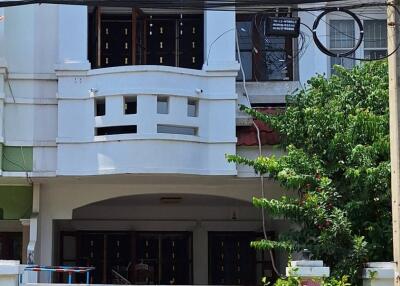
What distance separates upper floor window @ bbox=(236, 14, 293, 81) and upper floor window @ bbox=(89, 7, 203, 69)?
0.86 m

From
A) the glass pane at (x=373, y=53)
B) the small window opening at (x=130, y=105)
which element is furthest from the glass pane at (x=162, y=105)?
the glass pane at (x=373, y=53)

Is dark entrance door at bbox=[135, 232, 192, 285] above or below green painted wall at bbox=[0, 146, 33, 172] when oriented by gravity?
below

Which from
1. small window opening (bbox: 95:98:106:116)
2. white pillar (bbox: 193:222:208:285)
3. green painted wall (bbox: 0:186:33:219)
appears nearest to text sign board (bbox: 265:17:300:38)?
small window opening (bbox: 95:98:106:116)

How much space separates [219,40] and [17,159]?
13.2 ft

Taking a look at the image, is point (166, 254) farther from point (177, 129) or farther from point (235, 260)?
point (177, 129)

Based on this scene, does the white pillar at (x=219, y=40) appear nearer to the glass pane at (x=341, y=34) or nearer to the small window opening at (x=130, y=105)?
the small window opening at (x=130, y=105)

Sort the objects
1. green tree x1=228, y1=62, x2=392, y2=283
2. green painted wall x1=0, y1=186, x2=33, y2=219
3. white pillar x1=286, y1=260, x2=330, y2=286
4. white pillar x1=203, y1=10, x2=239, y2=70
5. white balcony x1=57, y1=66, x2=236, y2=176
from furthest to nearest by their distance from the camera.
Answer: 1. green painted wall x1=0, y1=186, x2=33, y2=219
2. white pillar x1=203, y1=10, x2=239, y2=70
3. white balcony x1=57, y1=66, x2=236, y2=176
4. green tree x1=228, y1=62, x2=392, y2=283
5. white pillar x1=286, y1=260, x2=330, y2=286

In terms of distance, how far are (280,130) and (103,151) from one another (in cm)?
294

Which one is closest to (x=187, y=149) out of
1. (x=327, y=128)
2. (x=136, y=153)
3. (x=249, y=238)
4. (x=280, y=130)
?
(x=136, y=153)

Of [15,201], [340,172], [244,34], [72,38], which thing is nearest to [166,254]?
[15,201]

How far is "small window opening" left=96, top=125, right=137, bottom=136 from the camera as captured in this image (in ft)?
40.3

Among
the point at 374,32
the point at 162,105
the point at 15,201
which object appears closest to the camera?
the point at 162,105

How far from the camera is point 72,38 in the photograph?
12727 mm

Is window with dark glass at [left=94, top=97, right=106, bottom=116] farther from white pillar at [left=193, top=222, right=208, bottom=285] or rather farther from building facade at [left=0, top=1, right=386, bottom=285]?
white pillar at [left=193, top=222, right=208, bottom=285]
